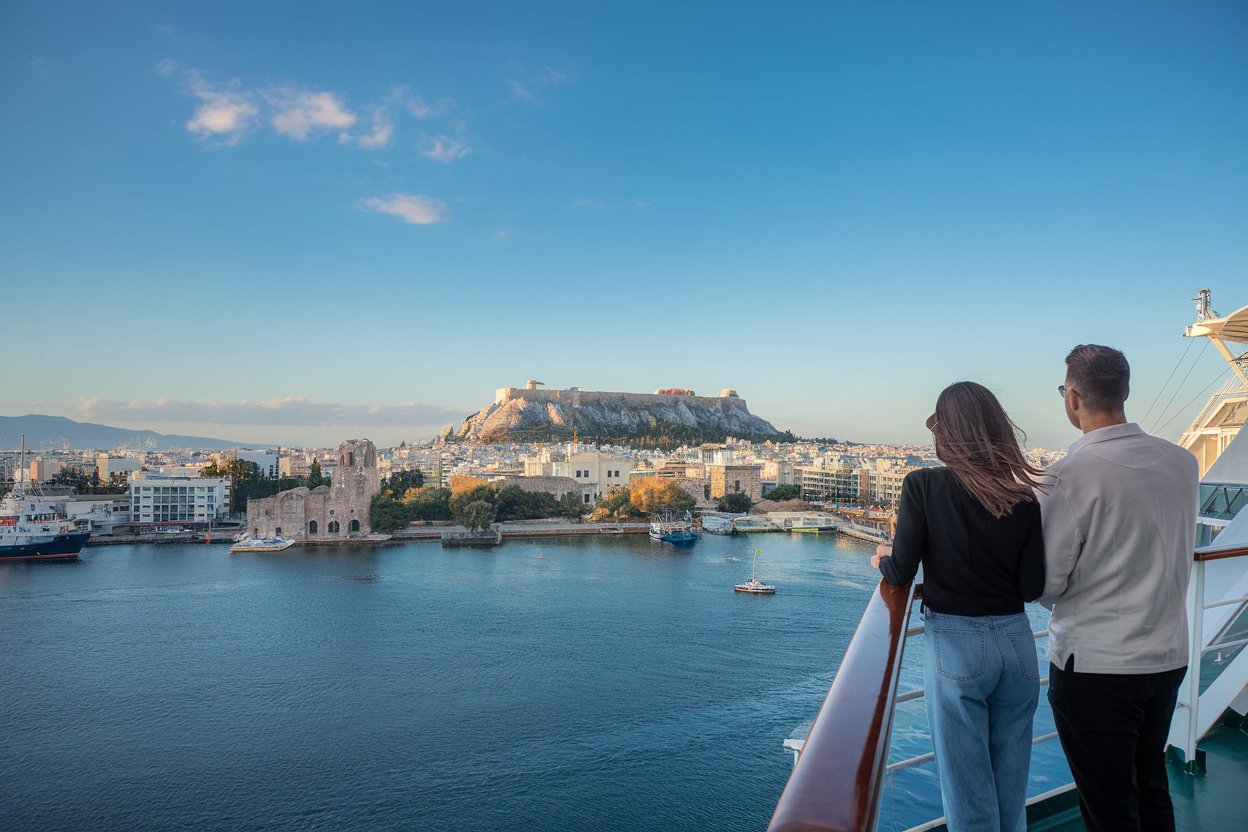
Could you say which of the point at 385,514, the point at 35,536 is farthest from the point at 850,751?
the point at 35,536

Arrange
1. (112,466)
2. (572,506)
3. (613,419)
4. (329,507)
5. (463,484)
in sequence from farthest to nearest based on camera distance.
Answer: (613,419) → (112,466) → (572,506) → (463,484) → (329,507)

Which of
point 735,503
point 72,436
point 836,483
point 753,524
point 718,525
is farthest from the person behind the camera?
point 72,436

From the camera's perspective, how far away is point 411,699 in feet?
29.2

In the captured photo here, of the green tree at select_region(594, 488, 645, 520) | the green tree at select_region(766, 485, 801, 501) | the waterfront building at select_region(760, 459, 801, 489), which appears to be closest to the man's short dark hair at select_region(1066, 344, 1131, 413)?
the green tree at select_region(594, 488, 645, 520)

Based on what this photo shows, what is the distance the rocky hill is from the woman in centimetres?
4717

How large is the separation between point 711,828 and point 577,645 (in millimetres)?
5338

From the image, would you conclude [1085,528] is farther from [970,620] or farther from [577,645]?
[577,645]

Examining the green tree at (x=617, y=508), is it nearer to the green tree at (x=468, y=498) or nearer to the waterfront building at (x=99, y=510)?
the green tree at (x=468, y=498)

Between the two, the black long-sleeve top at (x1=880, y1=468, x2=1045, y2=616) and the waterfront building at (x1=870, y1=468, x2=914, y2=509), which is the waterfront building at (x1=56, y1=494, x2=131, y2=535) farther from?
the black long-sleeve top at (x1=880, y1=468, x2=1045, y2=616)

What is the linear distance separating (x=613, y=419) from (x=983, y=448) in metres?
53.4

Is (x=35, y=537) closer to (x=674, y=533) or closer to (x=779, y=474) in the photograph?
(x=674, y=533)

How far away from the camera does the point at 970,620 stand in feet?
2.61

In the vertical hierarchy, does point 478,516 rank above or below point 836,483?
below

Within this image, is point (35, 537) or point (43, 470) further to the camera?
point (43, 470)
